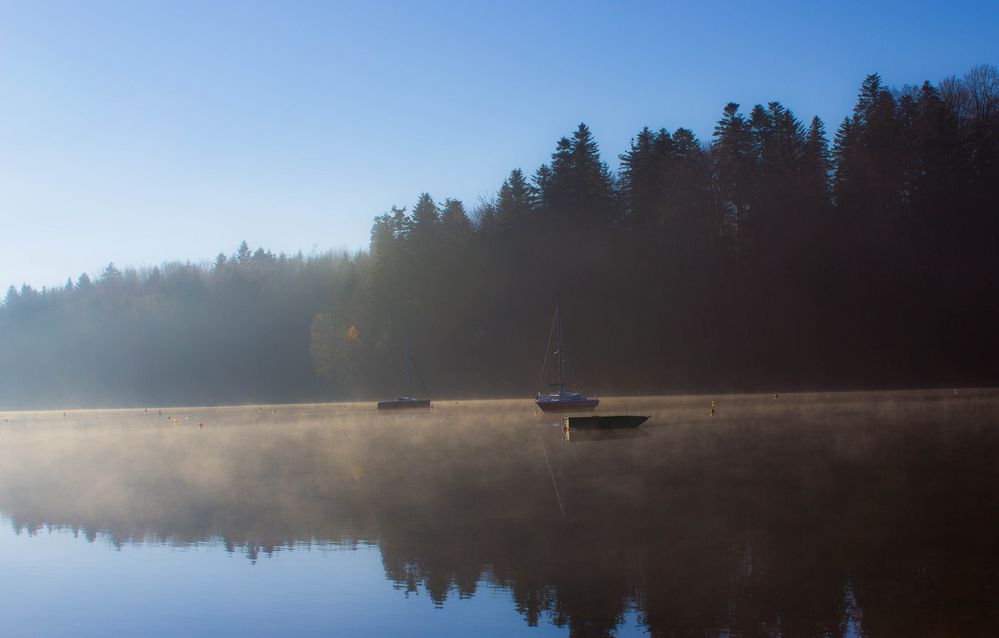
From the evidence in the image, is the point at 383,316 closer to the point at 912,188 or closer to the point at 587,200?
the point at 587,200

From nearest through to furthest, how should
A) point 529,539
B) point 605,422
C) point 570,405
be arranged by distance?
point 529,539 → point 605,422 → point 570,405

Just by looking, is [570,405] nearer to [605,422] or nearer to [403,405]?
[605,422]

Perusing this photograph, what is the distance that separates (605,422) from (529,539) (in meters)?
34.1

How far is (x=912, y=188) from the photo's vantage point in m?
99.6

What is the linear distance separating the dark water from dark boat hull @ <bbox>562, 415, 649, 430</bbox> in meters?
4.52

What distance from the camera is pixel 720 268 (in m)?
104

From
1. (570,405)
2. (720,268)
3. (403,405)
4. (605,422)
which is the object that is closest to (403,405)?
(403,405)

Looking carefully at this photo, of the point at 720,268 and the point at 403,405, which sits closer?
the point at 403,405

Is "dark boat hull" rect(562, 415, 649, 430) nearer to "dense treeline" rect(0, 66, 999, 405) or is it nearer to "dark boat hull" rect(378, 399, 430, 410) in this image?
"dark boat hull" rect(378, 399, 430, 410)

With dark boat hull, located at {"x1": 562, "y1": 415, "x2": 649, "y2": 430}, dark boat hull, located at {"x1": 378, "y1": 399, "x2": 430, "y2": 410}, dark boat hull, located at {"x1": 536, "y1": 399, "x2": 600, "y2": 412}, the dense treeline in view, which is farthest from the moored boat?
dark boat hull, located at {"x1": 562, "y1": 415, "x2": 649, "y2": 430}

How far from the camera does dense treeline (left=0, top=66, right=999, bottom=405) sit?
309 ft

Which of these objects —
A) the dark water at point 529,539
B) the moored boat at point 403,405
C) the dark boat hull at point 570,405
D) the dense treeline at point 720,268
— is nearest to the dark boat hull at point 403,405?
the moored boat at point 403,405

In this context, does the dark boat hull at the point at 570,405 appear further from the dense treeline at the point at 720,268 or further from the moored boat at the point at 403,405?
the dense treeline at the point at 720,268

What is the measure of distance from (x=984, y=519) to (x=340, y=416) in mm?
70308
